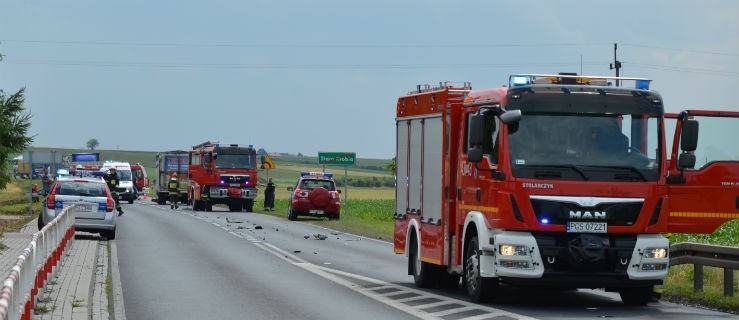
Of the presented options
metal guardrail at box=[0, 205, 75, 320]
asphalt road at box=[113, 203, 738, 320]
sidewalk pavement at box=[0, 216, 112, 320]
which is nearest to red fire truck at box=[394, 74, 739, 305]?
asphalt road at box=[113, 203, 738, 320]

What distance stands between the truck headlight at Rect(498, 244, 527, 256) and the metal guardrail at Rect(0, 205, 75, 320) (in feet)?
18.2

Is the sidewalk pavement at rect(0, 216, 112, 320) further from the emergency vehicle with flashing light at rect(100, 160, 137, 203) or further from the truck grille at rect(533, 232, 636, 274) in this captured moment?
the emergency vehicle with flashing light at rect(100, 160, 137, 203)

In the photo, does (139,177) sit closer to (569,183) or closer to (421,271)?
(421,271)

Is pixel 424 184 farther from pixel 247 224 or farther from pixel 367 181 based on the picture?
pixel 367 181

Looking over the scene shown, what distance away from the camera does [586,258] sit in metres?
16.1

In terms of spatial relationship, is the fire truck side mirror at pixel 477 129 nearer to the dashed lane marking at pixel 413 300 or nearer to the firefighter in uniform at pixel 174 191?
the dashed lane marking at pixel 413 300

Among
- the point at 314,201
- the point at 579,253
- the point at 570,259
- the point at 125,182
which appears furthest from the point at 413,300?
the point at 125,182

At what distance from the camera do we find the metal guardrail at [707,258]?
1712 cm

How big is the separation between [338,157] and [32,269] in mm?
41712

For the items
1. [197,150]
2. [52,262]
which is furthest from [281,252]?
[197,150]

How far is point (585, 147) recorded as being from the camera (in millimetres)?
16266

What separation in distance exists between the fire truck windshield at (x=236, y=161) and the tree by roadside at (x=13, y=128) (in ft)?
36.5

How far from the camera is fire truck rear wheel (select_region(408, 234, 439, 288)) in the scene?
19719 millimetres

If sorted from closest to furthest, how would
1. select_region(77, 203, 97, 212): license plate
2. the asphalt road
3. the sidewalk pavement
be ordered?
the sidewalk pavement, the asphalt road, select_region(77, 203, 97, 212): license plate
